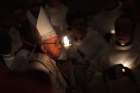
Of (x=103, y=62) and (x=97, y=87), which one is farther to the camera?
(x=103, y=62)

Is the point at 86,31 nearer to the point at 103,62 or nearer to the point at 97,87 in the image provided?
the point at 103,62

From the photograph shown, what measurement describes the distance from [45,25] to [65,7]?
27cm

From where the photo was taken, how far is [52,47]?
4.65ft

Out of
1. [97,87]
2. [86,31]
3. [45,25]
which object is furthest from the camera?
[86,31]

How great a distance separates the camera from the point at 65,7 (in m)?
1.68

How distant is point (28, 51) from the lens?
1.26 meters

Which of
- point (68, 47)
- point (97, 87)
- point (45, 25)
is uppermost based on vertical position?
point (45, 25)

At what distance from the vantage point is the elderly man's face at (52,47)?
54.3 inches

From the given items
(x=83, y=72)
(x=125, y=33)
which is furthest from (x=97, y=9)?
(x=83, y=72)

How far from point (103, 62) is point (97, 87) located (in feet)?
0.80

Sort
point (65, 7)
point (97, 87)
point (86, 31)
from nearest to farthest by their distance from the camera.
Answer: point (97, 87) < point (86, 31) < point (65, 7)

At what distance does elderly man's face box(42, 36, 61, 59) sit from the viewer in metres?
1.38

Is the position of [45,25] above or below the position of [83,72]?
above

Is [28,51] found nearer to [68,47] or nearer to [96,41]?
[68,47]
